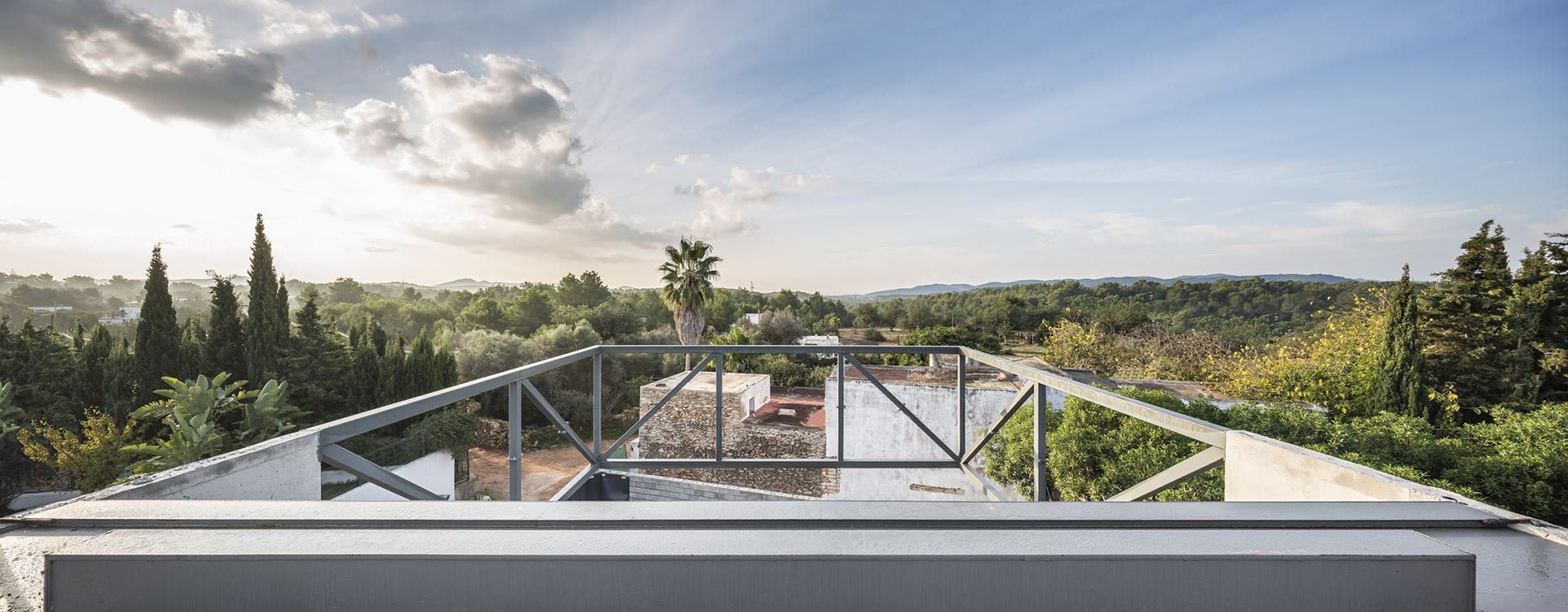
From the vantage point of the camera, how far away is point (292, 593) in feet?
2.30

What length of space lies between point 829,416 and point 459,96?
827 centimetres

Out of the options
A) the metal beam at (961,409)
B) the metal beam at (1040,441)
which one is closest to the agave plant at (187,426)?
the metal beam at (961,409)

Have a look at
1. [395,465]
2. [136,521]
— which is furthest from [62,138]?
[136,521]

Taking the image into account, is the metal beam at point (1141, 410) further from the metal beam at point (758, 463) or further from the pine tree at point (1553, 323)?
the pine tree at point (1553, 323)

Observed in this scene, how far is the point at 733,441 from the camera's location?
435 inches

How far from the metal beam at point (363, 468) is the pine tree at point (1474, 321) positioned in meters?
Answer: 15.2

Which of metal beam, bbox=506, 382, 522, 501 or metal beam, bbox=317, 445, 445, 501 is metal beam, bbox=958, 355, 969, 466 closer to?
metal beam, bbox=506, 382, 522, 501

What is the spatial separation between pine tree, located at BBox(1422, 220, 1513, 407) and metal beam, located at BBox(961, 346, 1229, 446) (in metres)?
13.1

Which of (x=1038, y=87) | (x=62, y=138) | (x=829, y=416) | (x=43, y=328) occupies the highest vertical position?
(x=1038, y=87)

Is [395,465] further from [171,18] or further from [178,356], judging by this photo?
[171,18]

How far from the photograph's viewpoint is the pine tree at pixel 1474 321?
10312mm

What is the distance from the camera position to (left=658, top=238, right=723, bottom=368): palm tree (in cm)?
1773

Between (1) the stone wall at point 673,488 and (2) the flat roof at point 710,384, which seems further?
(2) the flat roof at point 710,384

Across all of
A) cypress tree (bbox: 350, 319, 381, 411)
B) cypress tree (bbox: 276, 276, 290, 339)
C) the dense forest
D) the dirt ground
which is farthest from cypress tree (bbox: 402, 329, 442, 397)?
cypress tree (bbox: 276, 276, 290, 339)
